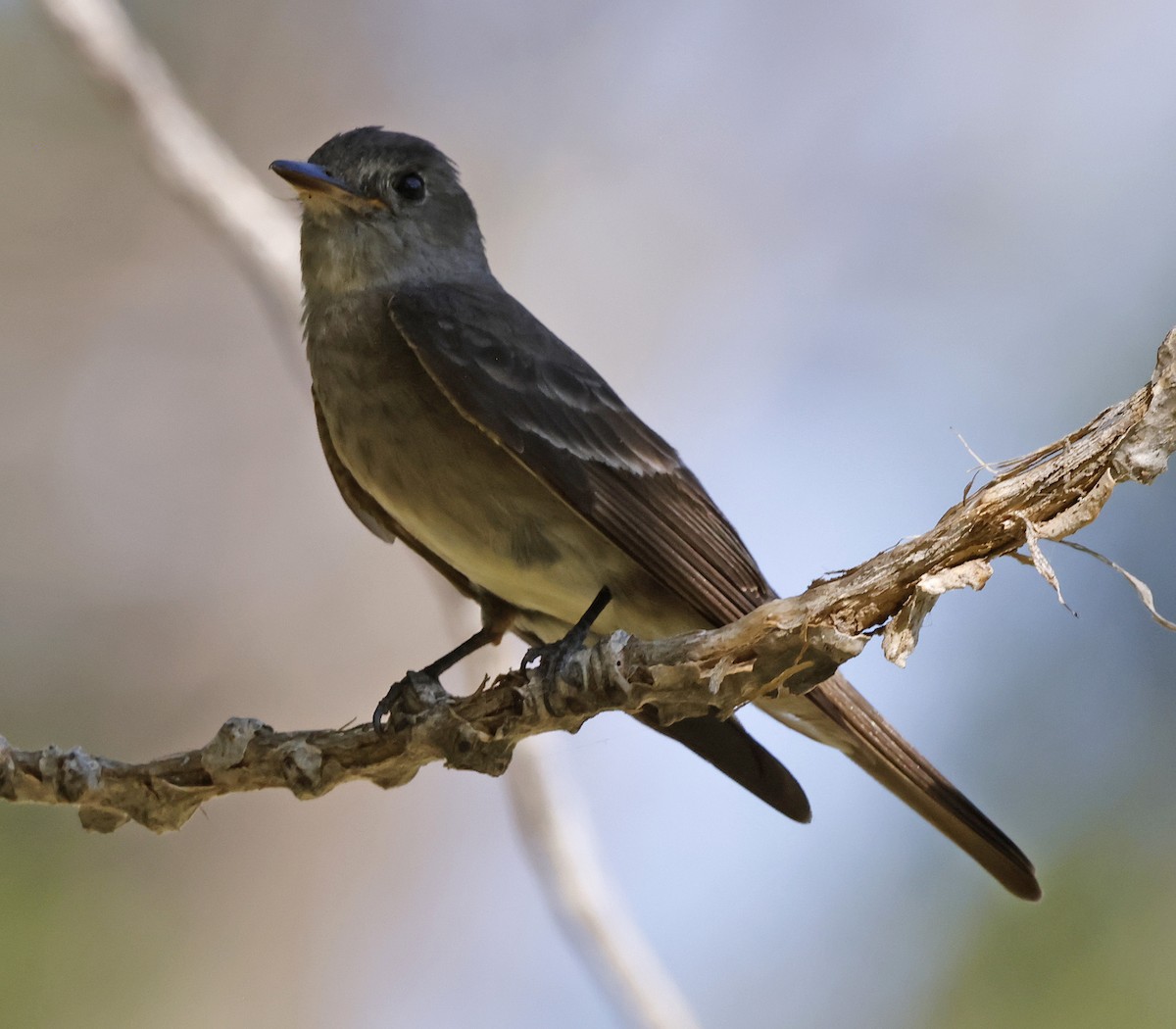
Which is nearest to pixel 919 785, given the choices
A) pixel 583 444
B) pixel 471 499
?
pixel 583 444

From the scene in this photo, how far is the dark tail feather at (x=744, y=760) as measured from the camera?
3.98m

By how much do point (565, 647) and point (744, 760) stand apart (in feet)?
2.56

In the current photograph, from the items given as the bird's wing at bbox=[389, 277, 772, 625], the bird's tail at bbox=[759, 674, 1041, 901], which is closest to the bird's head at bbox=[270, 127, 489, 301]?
the bird's wing at bbox=[389, 277, 772, 625]

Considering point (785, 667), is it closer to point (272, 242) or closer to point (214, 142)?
point (272, 242)

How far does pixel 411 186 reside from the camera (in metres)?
4.48

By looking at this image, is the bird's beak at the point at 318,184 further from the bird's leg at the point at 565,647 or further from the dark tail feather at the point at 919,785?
the dark tail feather at the point at 919,785

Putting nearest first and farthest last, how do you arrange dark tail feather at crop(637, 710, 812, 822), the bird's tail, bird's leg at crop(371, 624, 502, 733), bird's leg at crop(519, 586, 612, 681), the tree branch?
the tree branch, bird's leg at crop(519, 586, 612, 681), bird's leg at crop(371, 624, 502, 733), the bird's tail, dark tail feather at crop(637, 710, 812, 822)

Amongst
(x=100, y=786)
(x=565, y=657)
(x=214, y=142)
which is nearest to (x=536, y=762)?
(x=565, y=657)

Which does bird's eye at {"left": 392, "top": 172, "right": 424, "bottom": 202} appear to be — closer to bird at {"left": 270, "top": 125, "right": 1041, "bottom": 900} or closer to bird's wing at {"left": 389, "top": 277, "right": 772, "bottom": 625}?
bird at {"left": 270, "top": 125, "right": 1041, "bottom": 900}

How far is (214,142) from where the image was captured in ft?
18.5

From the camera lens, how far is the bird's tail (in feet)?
11.9

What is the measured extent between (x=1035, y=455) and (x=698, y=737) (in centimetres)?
170

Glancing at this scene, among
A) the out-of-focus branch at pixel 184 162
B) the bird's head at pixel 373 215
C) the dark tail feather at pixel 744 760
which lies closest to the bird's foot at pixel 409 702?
the dark tail feather at pixel 744 760

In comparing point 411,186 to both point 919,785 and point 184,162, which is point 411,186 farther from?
point 919,785
